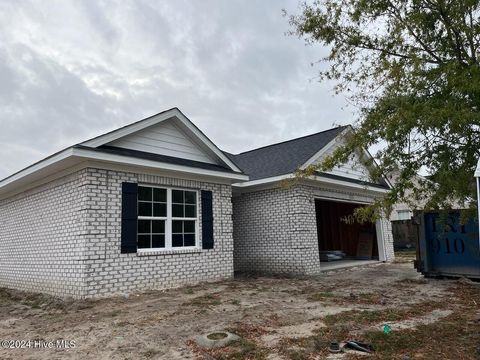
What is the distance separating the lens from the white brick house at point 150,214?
8.11 meters

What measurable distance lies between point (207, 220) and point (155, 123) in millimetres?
3026

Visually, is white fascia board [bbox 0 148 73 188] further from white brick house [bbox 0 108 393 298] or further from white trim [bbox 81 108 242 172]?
white trim [bbox 81 108 242 172]

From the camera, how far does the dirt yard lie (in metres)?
4.36

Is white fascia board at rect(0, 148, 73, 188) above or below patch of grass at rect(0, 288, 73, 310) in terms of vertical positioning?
above

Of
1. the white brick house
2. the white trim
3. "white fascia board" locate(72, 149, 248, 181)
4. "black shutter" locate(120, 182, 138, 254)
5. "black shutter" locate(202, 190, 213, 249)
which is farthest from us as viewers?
"black shutter" locate(202, 190, 213, 249)

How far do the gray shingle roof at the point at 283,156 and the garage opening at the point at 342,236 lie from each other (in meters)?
3.67

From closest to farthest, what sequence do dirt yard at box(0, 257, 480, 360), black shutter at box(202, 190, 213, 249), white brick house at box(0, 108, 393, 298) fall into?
dirt yard at box(0, 257, 480, 360) < white brick house at box(0, 108, 393, 298) < black shutter at box(202, 190, 213, 249)

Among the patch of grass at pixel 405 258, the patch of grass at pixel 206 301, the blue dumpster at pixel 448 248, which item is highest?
the blue dumpster at pixel 448 248

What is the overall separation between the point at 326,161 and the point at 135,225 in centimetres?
507

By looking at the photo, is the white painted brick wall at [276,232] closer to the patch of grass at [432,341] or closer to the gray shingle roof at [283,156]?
the gray shingle roof at [283,156]

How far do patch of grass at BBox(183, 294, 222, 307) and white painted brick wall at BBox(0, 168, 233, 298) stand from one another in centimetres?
162

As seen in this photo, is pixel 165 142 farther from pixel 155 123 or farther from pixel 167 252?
pixel 167 252

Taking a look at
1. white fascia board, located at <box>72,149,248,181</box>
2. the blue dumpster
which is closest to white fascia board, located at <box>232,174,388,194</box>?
white fascia board, located at <box>72,149,248,181</box>

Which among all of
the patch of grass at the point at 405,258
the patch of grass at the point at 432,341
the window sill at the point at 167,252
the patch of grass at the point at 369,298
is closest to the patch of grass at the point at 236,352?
the patch of grass at the point at 432,341
